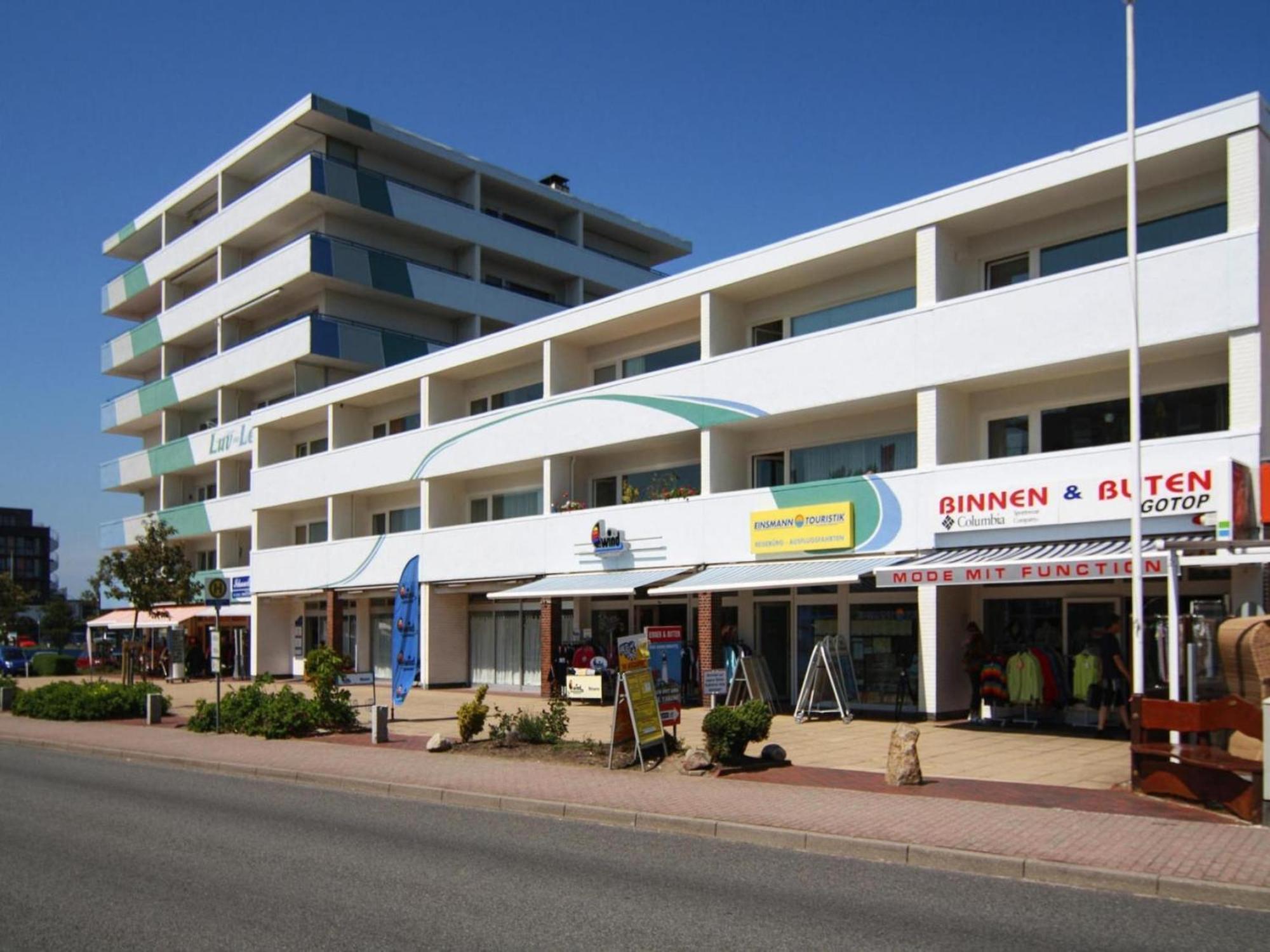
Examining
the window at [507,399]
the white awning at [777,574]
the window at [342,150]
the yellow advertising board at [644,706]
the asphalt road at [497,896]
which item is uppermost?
the window at [342,150]

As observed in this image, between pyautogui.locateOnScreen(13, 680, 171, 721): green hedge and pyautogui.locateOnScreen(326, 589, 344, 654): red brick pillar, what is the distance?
36.1ft

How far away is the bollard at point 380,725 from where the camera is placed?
62.9 ft

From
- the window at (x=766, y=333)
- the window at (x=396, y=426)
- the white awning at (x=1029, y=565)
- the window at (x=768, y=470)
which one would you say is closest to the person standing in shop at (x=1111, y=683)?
the white awning at (x=1029, y=565)

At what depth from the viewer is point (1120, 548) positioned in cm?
1747

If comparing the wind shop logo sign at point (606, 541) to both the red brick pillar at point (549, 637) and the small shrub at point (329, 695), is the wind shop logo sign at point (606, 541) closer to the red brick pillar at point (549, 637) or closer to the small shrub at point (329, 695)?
the red brick pillar at point (549, 637)

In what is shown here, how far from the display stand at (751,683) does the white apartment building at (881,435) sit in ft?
5.09

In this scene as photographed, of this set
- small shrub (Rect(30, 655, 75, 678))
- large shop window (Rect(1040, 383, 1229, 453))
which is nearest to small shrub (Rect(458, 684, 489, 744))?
large shop window (Rect(1040, 383, 1229, 453))

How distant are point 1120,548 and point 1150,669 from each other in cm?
253

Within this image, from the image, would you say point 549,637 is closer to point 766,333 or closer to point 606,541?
point 606,541

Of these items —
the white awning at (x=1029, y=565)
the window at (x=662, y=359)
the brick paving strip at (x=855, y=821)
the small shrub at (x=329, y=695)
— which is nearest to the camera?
the brick paving strip at (x=855, y=821)

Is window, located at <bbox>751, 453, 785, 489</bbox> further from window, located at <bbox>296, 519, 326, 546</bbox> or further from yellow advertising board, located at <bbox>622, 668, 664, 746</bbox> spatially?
window, located at <bbox>296, 519, 326, 546</bbox>

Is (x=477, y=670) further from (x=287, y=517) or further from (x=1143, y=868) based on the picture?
(x=1143, y=868)

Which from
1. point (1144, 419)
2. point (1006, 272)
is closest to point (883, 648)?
point (1144, 419)

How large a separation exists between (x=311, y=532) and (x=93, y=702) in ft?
59.3
